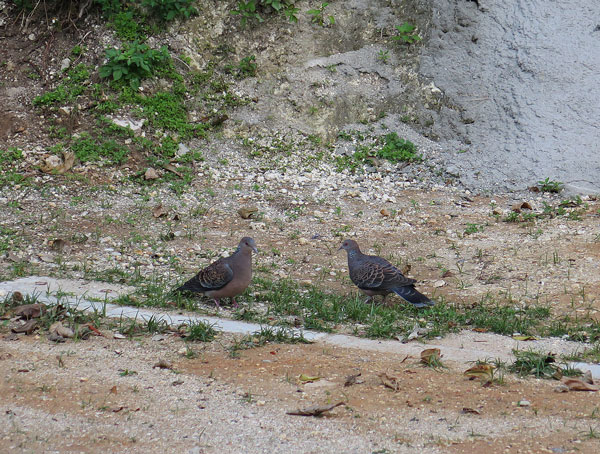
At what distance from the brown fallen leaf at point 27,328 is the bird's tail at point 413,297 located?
3087 millimetres

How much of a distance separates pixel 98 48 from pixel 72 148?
2127mm

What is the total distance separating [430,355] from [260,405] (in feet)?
4.45

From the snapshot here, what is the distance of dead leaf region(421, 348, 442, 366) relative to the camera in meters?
5.11

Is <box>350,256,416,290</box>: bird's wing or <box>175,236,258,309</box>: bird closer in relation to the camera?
<box>175,236,258,309</box>: bird

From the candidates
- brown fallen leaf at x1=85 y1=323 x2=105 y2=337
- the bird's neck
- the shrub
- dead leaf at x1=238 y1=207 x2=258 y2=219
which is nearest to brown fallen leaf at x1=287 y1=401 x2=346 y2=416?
brown fallen leaf at x1=85 y1=323 x2=105 y2=337

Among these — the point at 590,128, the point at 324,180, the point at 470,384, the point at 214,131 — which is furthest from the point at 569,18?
the point at 470,384

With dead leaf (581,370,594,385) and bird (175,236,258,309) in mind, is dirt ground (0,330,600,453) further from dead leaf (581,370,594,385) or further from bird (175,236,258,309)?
bird (175,236,258,309)

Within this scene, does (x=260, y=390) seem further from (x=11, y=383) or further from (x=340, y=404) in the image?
(x=11, y=383)

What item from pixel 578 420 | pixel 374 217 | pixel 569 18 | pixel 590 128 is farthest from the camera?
pixel 569 18

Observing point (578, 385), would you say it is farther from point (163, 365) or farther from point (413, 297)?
point (163, 365)

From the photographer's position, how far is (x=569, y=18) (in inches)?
486

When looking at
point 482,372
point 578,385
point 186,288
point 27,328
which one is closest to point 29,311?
point 27,328

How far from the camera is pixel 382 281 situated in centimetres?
680

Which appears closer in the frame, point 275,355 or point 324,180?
point 275,355
